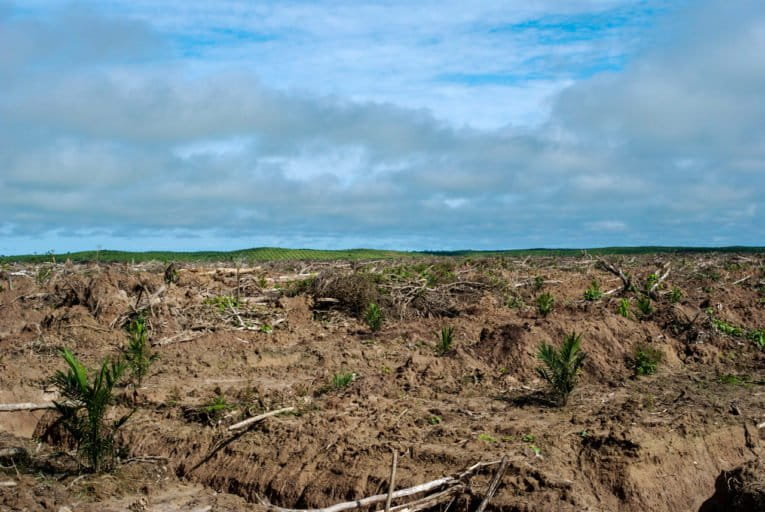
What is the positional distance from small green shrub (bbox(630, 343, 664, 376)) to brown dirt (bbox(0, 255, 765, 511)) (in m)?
0.15

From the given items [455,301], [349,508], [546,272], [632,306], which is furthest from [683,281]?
[349,508]

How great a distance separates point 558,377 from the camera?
845cm

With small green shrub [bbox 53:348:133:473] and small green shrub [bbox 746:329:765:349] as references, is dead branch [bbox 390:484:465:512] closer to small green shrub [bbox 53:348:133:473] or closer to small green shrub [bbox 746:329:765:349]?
small green shrub [bbox 53:348:133:473]

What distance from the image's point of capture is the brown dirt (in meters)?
6.47

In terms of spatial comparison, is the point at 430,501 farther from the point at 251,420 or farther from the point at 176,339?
the point at 176,339

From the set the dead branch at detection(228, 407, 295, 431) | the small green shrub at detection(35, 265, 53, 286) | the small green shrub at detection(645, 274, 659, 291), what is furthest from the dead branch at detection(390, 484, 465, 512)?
the small green shrub at detection(35, 265, 53, 286)

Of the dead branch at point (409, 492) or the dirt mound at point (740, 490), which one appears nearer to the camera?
the dead branch at point (409, 492)

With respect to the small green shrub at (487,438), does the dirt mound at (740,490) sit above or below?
below

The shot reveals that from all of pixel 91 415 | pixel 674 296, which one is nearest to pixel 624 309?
pixel 674 296

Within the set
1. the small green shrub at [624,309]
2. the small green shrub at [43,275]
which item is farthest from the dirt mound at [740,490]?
the small green shrub at [43,275]

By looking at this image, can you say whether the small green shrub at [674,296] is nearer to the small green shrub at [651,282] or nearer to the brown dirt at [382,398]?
the brown dirt at [382,398]

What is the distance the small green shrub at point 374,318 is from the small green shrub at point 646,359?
4.26m

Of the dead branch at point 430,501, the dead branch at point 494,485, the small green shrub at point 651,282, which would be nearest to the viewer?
the dead branch at point 494,485

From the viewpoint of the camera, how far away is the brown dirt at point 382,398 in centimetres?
647
